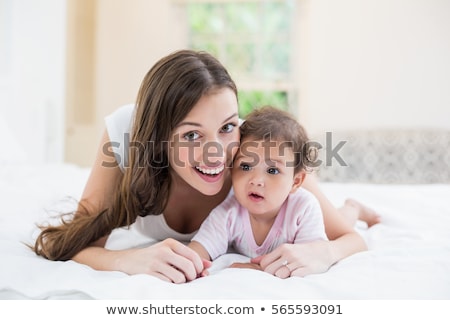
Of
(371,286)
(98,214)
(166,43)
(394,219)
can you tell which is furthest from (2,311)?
(166,43)

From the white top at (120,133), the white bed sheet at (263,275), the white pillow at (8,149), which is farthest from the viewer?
the white pillow at (8,149)

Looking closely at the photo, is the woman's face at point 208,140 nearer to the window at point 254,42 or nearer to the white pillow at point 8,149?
the white pillow at point 8,149

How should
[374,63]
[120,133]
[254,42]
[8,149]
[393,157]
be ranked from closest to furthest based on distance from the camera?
[120,133] → [8,149] → [393,157] → [374,63] → [254,42]

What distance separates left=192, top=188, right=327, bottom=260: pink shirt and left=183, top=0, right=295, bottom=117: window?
2.77 meters

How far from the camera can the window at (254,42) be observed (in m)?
3.95

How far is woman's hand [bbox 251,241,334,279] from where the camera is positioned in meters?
1.02

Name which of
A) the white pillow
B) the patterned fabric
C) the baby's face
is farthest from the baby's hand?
the patterned fabric

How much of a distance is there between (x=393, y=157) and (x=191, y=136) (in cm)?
Answer: 279

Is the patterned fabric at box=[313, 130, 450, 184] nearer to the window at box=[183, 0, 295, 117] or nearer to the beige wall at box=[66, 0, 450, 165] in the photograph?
the beige wall at box=[66, 0, 450, 165]

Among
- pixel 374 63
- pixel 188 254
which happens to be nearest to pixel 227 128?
pixel 188 254

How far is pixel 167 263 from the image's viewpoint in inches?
38.4

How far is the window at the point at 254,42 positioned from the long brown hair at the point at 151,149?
2.78 meters

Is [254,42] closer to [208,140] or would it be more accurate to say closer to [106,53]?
[106,53]

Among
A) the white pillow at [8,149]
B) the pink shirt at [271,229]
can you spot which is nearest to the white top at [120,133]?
the pink shirt at [271,229]
